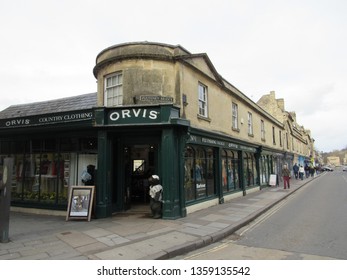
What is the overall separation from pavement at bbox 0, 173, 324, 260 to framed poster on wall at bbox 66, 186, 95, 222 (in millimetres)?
237

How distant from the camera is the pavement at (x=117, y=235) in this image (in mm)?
5672

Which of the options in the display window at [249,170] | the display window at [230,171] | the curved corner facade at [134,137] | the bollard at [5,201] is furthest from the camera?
the display window at [249,170]

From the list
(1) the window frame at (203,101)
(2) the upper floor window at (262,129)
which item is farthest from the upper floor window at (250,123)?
(1) the window frame at (203,101)

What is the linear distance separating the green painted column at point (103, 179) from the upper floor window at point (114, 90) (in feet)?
4.90

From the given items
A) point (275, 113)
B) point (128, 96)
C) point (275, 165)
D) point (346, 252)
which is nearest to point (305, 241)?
point (346, 252)

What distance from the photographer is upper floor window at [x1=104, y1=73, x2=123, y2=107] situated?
10.3 metres

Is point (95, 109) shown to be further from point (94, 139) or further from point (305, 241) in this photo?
point (305, 241)

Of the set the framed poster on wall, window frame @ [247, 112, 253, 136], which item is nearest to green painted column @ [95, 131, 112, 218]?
the framed poster on wall

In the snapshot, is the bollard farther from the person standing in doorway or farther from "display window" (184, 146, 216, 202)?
"display window" (184, 146, 216, 202)

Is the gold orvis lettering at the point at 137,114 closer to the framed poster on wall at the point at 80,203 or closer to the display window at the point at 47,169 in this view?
the display window at the point at 47,169

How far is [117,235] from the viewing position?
7074 millimetres

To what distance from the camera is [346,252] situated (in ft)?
18.9

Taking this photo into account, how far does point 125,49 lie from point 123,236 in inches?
268

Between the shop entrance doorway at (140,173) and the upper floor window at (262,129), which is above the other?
the upper floor window at (262,129)
